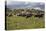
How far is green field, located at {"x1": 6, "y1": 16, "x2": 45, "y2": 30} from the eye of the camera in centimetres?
176

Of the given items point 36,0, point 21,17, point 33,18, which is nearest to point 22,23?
point 21,17

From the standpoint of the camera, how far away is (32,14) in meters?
1.82

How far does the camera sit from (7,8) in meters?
1.76

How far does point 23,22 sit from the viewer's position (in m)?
1.80

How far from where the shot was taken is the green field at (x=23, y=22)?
1.76 m

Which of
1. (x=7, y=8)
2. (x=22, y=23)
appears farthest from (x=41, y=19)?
(x=7, y=8)

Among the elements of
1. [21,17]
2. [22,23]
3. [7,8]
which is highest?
[7,8]

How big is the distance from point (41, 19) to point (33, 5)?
0.33m

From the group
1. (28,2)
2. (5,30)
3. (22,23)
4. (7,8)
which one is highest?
Answer: (28,2)

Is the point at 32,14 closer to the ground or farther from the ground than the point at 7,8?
closer to the ground

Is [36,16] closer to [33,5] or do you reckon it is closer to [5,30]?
[33,5]

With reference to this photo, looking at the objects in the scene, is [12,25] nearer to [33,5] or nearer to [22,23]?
[22,23]

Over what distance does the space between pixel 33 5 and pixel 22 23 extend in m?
0.42

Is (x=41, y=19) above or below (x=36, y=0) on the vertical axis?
below
